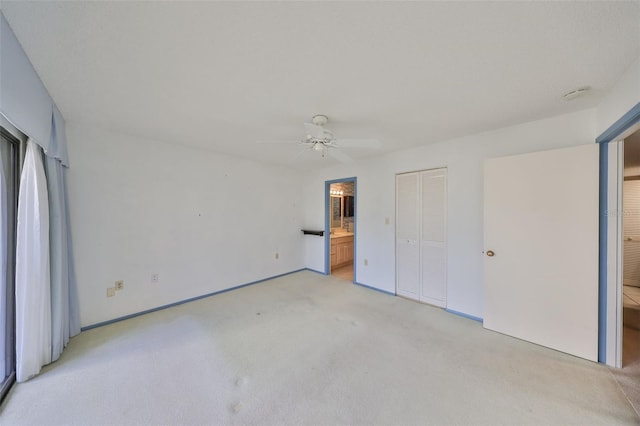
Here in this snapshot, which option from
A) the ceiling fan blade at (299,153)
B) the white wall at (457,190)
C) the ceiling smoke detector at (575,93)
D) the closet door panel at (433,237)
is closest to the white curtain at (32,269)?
the ceiling fan blade at (299,153)

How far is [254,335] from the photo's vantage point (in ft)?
7.95

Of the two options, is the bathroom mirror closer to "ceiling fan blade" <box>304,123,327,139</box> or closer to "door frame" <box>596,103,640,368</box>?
"ceiling fan blade" <box>304,123,327,139</box>

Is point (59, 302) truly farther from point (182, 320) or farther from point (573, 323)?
point (573, 323)

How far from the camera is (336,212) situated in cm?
598

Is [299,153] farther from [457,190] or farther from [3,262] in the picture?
[3,262]

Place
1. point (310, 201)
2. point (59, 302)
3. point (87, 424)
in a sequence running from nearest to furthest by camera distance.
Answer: point (87, 424) < point (59, 302) < point (310, 201)

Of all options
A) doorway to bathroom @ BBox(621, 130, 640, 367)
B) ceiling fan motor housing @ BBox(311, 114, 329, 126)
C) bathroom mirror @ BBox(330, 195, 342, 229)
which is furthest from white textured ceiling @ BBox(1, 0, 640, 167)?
bathroom mirror @ BBox(330, 195, 342, 229)

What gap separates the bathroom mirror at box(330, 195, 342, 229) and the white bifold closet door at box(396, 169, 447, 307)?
2.37 meters

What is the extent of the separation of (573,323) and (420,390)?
5.49ft

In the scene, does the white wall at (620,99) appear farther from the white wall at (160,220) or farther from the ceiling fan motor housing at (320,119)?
the white wall at (160,220)

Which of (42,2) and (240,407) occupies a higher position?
(42,2)

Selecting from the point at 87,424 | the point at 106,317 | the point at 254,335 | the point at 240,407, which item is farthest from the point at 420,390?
the point at 106,317

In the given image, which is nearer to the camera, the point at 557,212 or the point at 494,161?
the point at 557,212

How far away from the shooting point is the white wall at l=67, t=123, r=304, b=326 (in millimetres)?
2564
